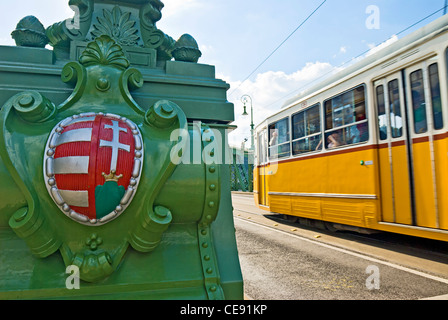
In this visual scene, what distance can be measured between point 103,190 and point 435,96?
5.17m

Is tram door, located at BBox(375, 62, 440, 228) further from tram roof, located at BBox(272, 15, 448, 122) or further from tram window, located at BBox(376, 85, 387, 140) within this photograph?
tram roof, located at BBox(272, 15, 448, 122)

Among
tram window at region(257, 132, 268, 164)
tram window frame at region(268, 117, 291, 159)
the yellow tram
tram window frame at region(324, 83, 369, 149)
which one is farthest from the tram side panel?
tram window at region(257, 132, 268, 164)

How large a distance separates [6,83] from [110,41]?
1.94ft

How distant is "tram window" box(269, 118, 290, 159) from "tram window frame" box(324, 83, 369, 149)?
162 centimetres

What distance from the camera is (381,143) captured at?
5.39 meters

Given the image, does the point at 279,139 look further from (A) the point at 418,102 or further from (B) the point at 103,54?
(B) the point at 103,54

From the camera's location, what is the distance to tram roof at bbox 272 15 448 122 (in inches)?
183

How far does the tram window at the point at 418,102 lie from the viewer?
4.76 meters

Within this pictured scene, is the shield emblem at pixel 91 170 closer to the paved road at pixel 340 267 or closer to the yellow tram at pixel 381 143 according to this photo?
the paved road at pixel 340 267

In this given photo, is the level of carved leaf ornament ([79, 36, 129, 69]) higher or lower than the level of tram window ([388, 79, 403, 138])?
lower

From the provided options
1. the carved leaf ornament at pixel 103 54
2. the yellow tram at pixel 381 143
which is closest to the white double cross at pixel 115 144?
the carved leaf ornament at pixel 103 54

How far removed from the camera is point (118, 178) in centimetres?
124

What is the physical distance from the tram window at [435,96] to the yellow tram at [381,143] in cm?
2
